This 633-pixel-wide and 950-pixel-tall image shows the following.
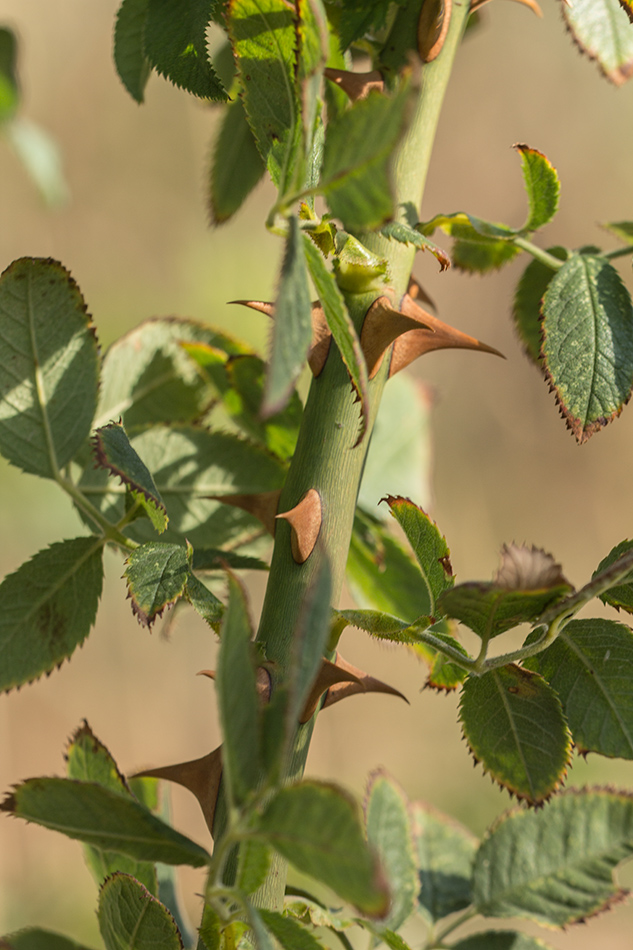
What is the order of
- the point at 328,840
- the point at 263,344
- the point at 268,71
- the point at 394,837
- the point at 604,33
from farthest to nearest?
the point at 263,344
the point at 394,837
the point at 604,33
the point at 268,71
the point at 328,840

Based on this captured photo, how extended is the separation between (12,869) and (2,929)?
0.28 metres

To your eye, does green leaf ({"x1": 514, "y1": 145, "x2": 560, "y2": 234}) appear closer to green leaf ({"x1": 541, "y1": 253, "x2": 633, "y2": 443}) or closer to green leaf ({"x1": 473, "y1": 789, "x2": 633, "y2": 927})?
green leaf ({"x1": 541, "y1": 253, "x2": 633, "y2": 443})

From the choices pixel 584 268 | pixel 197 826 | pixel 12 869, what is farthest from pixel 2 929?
pixel 584 268

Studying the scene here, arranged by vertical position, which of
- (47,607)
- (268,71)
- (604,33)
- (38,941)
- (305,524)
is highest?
(604,33)

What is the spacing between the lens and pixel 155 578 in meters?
0.48

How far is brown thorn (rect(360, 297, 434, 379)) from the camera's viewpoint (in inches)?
20.0

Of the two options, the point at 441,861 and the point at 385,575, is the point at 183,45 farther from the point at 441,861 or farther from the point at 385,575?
the point at 441,861

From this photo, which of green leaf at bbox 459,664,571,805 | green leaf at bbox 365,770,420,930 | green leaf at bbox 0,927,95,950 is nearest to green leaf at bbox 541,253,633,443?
green leaf at bbox 459,664,571,805

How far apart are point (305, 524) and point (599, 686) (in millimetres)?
199

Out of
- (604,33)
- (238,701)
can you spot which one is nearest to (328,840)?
(238,701)

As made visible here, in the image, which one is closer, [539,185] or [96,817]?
[96,817]

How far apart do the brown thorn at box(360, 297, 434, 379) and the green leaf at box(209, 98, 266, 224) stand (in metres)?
0.30

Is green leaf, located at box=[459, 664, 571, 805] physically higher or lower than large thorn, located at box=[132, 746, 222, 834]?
higher

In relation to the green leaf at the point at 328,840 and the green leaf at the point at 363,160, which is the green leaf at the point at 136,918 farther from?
the green leaf at the point at 363,160
